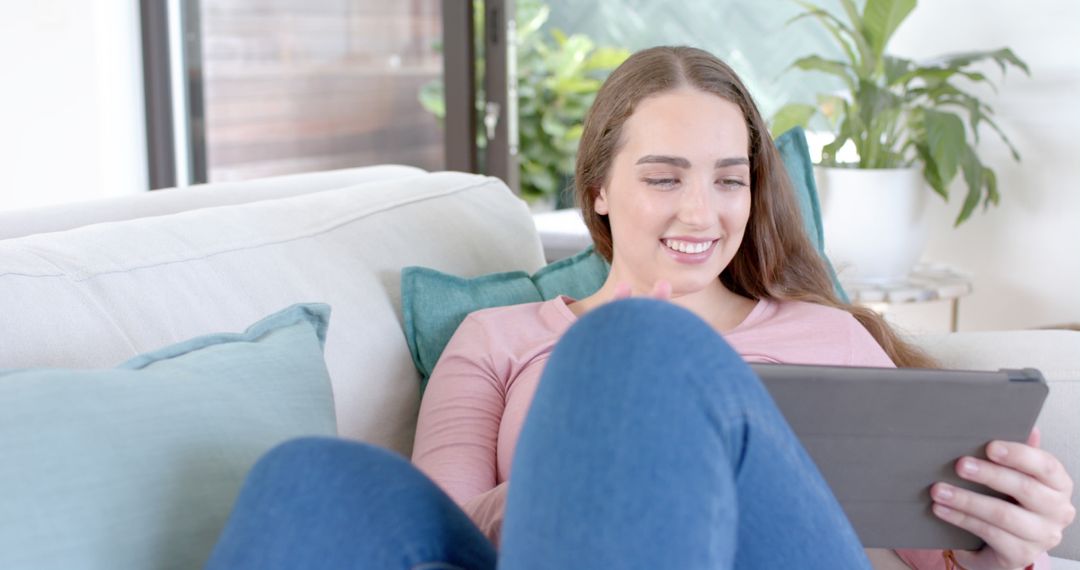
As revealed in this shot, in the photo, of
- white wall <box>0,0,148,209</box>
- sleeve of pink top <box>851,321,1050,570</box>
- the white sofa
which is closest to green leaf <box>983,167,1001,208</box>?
the white sofa

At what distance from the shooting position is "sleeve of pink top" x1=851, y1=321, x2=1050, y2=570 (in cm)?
134

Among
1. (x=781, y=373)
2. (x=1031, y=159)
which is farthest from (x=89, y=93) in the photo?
(x=781, y=373)

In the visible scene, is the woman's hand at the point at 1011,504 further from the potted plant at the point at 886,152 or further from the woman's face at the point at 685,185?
the potted plant at the point at 886,152

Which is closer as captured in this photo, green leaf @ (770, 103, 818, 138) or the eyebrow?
the eyebrow

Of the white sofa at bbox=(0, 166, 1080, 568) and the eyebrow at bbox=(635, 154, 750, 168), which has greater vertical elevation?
the eyebrow at bbox=(635, 154, 750, 168)

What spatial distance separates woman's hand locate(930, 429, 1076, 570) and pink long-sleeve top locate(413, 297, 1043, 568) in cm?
17

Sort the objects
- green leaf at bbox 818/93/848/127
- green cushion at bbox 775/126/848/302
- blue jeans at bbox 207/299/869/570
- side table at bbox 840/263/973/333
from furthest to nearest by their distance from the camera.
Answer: green leaf at bbox 818/93/848/127 < side table at bbox 840/263/973/333 < green cushion at bbox 775/126/848/302 < blue jeans at bbox 207/299/869/570

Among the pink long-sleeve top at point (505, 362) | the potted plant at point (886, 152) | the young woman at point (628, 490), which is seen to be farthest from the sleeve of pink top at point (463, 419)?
the potted plant at point (886, 152)

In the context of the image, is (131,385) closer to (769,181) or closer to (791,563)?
(791,563)

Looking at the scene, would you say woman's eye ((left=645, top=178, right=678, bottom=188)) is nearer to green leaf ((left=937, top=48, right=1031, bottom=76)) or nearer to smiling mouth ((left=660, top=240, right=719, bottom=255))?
smiling mouth ((left=660, top=240, right=719, bottom=255))

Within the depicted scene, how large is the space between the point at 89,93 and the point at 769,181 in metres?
2.99

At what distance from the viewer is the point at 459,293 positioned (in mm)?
1599

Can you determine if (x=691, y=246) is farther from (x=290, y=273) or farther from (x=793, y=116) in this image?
(x=793, y=116)

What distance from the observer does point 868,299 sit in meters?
2.77
